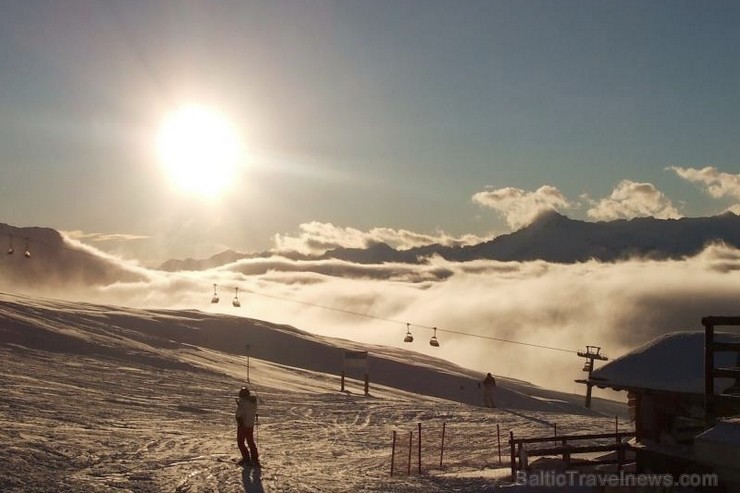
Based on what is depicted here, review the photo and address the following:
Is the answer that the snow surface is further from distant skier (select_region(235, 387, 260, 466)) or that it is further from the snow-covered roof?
the snow-covered roof

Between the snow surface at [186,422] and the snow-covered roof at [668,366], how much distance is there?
4.20 meters

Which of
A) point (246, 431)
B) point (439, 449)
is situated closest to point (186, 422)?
point (439, 449)

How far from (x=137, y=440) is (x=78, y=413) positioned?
199 inches

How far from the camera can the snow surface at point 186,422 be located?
678 inches

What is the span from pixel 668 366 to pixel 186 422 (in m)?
16.4

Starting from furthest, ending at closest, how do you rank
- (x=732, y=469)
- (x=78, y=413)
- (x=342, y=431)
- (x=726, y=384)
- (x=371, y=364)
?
(x=371, y=364)
(x=342, y=431)
(x=78, y=413)
(x=726, y=384)
(x=732, y=469)

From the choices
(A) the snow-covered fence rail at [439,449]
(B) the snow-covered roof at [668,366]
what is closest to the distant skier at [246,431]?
(A) the snow-covered fence rail at [439,449]

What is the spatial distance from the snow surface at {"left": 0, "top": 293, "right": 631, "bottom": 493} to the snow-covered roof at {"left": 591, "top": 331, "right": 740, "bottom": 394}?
13.8 ft

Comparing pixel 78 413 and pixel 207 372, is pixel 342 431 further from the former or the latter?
pixel 207 372

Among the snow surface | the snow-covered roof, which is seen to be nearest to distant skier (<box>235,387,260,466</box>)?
the snow surface

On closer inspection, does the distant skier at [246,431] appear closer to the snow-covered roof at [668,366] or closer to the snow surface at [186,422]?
the snow surface at [186,422]

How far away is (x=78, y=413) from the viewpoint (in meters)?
25.4

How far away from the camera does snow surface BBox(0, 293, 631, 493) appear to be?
17.2 meters

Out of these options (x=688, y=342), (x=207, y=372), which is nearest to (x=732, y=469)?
(x=688, y=342)
